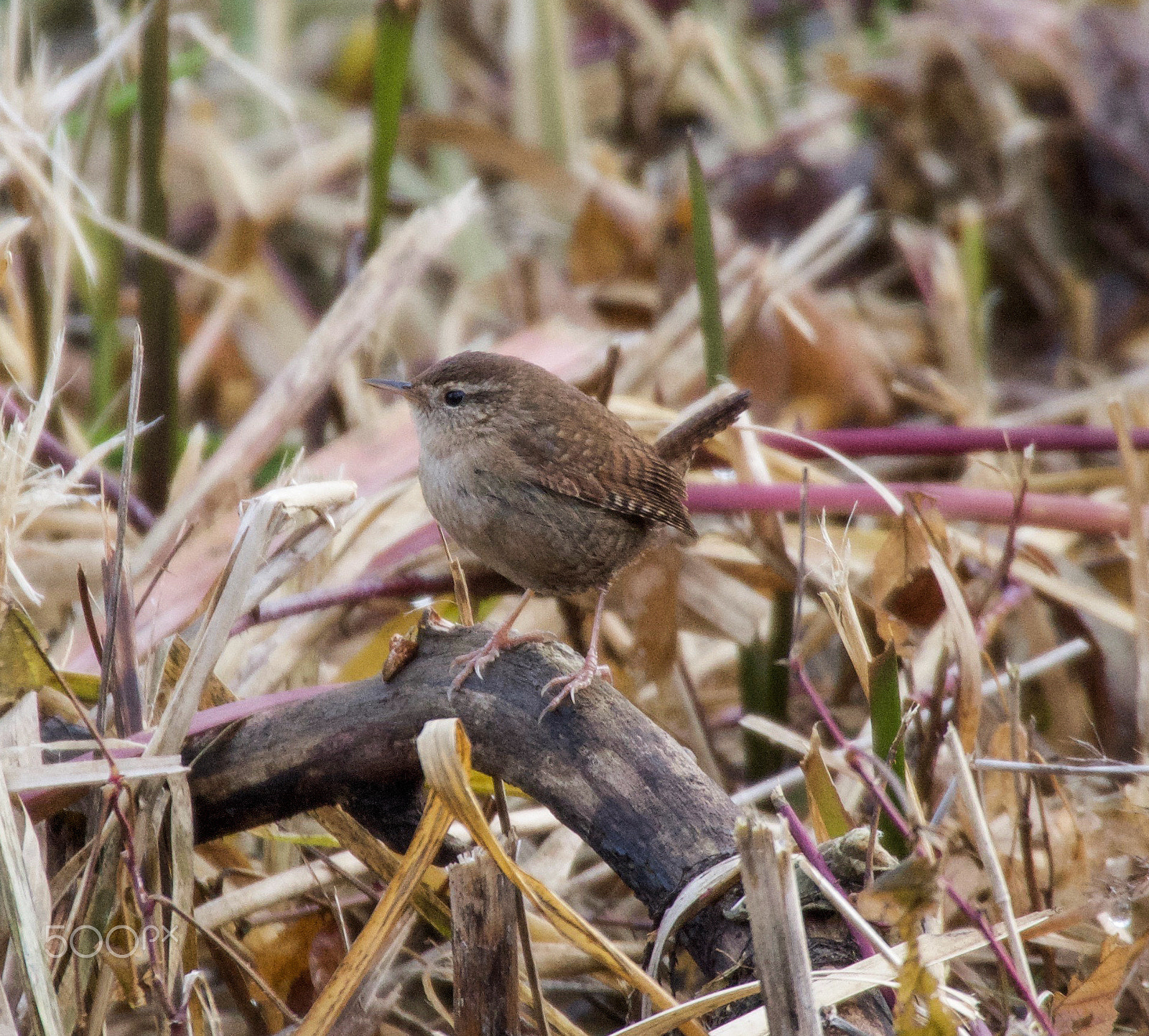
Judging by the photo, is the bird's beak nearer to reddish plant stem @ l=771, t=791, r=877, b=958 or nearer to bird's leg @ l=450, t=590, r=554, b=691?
bird's leg @ l=450, t=590, r=554, b=691

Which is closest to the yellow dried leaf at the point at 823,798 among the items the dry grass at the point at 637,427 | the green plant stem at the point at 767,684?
the dry grass at the point at 637,427

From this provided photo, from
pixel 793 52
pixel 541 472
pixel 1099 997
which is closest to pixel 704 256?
pixel 541 472

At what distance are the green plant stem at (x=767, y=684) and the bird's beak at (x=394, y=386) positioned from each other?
3.15 ft

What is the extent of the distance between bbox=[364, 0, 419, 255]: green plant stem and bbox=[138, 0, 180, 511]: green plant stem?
0.51 meters

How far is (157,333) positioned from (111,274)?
489mm

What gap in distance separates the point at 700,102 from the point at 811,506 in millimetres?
3597

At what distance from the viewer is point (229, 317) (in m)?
4.51

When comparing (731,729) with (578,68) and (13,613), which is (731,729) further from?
(578,68)

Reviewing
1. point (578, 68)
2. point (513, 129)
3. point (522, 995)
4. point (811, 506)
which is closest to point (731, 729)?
point (811, 506)

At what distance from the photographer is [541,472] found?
8.19ft

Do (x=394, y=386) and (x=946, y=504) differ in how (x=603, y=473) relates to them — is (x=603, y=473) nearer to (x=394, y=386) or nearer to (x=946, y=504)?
(x=394, y=386)

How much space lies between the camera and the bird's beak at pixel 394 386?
275 centimetres

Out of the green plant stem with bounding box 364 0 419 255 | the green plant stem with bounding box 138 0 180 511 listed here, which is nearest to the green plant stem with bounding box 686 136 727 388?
the green plant stem with bounding box 364 0 419 255

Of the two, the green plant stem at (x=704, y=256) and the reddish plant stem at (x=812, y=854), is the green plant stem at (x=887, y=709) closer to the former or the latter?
the reddish plant stem at (x=812, y=854)
